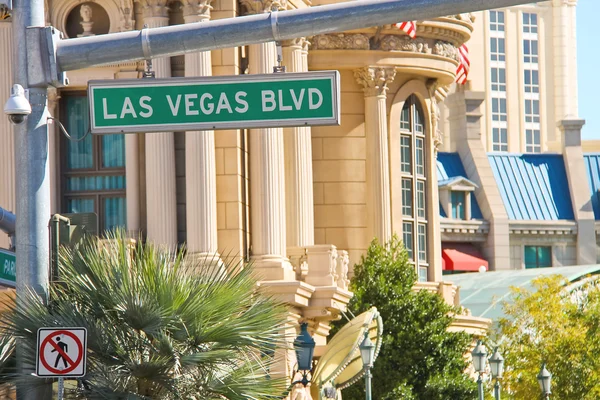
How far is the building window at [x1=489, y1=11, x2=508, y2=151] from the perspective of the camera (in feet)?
501

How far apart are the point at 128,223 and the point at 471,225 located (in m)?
68.5

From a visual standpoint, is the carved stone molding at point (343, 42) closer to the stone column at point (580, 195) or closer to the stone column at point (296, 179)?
the stone column at point (296, 179)

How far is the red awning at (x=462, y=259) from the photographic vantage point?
325 feet

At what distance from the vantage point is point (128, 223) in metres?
35.9

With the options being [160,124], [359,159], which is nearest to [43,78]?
[160,124]

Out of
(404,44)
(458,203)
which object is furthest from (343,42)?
(458,203)

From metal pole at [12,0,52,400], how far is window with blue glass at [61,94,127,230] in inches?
825

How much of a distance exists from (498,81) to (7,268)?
13805cm

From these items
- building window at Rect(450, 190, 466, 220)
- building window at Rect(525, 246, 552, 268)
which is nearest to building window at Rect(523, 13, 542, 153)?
building window at Rect(525, 246, 552, 268)

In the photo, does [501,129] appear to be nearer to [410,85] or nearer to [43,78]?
[410,85]

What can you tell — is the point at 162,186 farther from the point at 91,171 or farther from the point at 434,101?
the point at 434,101

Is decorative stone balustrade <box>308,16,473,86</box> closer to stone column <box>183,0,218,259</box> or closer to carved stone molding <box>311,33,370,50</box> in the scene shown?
carved stone molding <box>311,33,370,50</box>

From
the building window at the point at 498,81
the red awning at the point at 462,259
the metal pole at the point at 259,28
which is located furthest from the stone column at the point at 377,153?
the building window at the point at 498,81

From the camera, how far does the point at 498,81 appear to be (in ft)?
508
